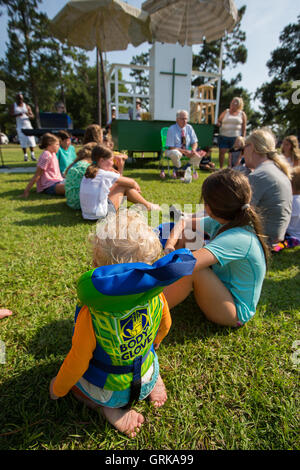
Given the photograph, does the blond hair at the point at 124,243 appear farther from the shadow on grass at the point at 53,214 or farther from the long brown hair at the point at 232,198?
the shadow on grass at the point at 53,214

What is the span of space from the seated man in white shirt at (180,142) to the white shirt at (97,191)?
3.66 metres

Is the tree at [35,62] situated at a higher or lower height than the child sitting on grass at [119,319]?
higher

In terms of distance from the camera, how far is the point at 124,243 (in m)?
0.95

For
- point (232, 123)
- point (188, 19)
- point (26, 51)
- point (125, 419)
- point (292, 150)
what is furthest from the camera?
point (26, 51)

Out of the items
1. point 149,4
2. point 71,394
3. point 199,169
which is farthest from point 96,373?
point 149,4

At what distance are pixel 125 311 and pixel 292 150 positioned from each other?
439cm

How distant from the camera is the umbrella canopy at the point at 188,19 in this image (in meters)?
8.13

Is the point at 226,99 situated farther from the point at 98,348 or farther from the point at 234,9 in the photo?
the point at 98,348

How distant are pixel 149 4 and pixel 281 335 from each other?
10.7 meters

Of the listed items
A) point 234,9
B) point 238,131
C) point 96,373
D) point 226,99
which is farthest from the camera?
point 226,99

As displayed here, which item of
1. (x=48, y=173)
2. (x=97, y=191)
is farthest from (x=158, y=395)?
(x=48, y=173)

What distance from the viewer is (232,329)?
1.76 meters

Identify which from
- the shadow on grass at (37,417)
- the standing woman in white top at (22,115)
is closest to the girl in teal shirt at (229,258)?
the shadow on grass at (37,417)

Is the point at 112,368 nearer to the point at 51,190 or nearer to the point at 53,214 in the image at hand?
the point at 53,214
